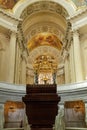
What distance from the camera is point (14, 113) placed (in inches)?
356

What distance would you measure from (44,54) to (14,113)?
16.8 metres

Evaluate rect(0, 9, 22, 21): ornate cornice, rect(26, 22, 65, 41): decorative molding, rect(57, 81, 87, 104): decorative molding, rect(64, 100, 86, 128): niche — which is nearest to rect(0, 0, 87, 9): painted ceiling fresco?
rect(0, 9, 22, 21): ornate cornice

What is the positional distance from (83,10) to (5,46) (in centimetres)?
632

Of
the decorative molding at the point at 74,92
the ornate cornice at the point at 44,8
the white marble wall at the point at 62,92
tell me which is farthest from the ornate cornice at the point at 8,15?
the decorative molding at the point at 74,92

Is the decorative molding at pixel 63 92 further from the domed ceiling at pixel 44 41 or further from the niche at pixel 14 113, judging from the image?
the domed ceiling at pixel 44 41

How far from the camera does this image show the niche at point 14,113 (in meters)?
8.21

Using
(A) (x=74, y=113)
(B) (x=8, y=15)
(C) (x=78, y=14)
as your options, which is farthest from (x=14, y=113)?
(C) (x=78, y=14)

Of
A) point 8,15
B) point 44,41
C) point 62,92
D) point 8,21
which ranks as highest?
point 44,41

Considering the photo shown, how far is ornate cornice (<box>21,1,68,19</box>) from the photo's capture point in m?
15.8

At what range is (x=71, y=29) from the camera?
14.6 meters

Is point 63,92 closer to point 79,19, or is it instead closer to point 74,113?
point 74,113

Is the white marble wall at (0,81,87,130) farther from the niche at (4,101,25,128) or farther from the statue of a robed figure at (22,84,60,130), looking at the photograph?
the statue of a robed figure at (22,84,60,130)

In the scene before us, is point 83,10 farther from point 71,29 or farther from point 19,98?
point 19,98

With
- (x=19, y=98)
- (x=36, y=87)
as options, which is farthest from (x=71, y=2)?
(x=36, y=87)
